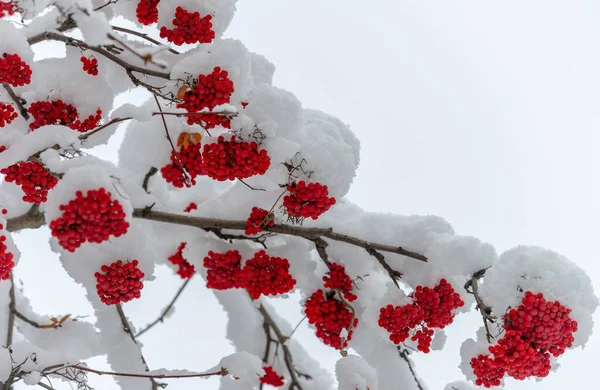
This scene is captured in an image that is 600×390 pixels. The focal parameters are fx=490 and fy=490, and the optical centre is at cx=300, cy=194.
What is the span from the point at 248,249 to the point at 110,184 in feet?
4.49

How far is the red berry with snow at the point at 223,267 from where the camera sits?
292 cm

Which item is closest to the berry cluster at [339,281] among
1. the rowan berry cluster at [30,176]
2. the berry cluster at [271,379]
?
the berry cluster at [271,379]

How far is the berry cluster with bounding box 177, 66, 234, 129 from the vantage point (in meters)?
2.24

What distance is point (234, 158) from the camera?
2320mm

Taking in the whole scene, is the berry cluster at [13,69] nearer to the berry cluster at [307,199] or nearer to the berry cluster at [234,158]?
the berry cluster at [234,158]

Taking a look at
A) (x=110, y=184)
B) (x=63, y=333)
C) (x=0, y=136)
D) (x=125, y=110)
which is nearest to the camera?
(x=110, y=184)

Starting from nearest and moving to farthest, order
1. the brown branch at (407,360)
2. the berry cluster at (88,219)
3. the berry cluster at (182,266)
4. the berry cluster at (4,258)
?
the berry cluster at (88,219) → the berry cluster at (4,258) → the brown branch at (407,360) → the berry cluster at (182,266)

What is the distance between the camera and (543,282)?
2.24 m

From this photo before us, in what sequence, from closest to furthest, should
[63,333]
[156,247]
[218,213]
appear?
[218,213]
[63,333]
[156,247]

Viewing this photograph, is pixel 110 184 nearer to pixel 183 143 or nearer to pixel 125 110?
pixel 125 110

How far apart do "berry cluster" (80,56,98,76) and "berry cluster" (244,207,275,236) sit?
1124 mm

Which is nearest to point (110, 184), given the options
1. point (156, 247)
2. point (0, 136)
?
point (0, 136)

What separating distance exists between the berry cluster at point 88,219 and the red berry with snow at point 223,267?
1159 millimetres

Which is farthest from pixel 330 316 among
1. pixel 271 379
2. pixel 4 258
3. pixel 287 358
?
pixel 4 258
